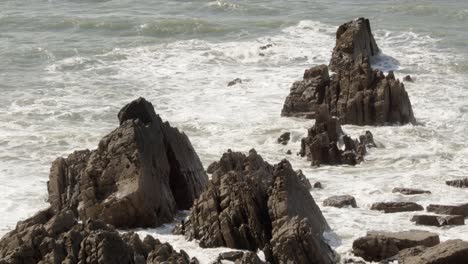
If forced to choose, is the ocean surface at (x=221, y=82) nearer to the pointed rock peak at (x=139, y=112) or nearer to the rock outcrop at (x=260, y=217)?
the rock outcrop at (x=260, y=217)

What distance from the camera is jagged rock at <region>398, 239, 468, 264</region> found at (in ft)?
50.0

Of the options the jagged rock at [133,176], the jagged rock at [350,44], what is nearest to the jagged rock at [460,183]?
the jagged rock at [133,176]

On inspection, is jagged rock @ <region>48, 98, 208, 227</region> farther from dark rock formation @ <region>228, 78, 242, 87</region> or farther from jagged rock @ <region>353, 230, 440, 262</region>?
dark rock formation @ <region>228, 78, 242, 87</region>

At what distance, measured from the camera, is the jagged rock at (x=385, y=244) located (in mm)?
16484

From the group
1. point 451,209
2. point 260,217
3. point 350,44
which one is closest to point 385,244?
point 260,217

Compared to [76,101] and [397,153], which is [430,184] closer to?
[397,153]

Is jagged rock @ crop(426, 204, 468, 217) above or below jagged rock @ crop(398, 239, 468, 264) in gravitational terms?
below

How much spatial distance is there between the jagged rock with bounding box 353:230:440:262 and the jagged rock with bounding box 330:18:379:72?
17387 millimetres

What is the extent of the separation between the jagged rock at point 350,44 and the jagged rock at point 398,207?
47.5ft

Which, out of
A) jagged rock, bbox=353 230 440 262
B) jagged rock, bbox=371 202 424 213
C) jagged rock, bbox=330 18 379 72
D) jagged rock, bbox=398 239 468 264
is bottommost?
jagged rock, bbox=371 202 424 213

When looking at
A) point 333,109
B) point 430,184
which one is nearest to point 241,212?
point 430,184

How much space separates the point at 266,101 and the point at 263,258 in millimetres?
16057

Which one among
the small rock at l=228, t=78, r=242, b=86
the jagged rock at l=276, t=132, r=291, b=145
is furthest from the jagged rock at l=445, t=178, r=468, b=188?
the small rock at l=228, t=78, r=242, b=86

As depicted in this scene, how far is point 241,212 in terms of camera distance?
17000 mm
